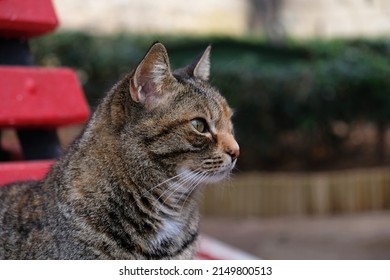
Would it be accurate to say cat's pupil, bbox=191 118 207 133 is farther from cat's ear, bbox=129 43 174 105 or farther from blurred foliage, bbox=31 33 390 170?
blurred foliage, bbox=31 33 390 170

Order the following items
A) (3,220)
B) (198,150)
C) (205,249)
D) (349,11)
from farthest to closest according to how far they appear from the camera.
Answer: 1. (349,11)
2. (205,249)
3. (3,220)
4. (198,150)

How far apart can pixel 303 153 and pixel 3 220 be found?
5913mm

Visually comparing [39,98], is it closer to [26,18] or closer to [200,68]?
[26,18]

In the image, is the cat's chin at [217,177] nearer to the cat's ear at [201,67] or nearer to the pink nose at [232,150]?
the pink nose at [232,150]

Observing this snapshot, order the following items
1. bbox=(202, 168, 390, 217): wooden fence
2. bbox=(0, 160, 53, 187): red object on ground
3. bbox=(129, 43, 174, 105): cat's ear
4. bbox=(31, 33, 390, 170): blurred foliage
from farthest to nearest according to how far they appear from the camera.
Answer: bbox=(31, 33, 390, 170): blurred foliage < bbox=(202, 168, 390, 217): wooden fence < bbox=(0, 160, 53, 187): red object on ground < bbox=(129, 43, 174, 105): cat's ear

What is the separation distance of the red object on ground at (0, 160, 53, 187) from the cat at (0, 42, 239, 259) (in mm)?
486

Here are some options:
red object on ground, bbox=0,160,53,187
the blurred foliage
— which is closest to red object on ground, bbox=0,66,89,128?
red object on ground, bbox=0,160,53,187

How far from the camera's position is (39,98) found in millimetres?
2775

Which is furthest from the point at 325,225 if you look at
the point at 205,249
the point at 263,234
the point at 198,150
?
the point at 198,150

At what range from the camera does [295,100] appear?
7.19 m

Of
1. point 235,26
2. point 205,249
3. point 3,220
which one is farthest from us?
point 235,26

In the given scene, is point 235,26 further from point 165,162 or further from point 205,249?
point 165,162

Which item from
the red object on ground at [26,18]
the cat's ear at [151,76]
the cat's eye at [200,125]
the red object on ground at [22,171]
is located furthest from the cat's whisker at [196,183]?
the red object on ground at [26,18]

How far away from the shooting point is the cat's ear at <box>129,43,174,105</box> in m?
1.97
